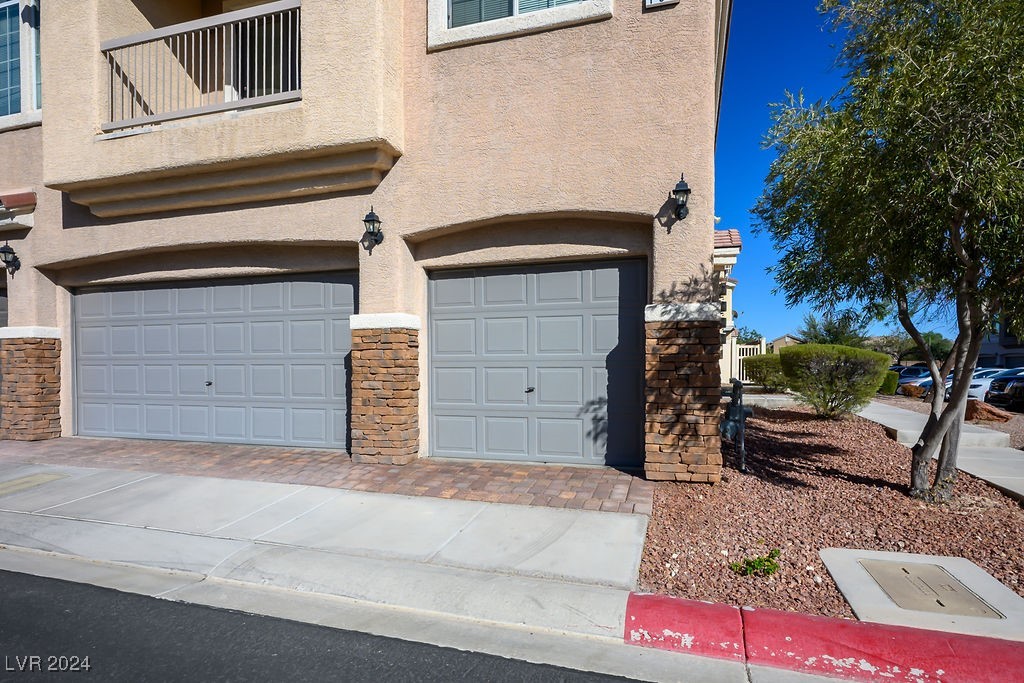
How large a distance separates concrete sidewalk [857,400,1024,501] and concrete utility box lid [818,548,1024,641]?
2.39 m

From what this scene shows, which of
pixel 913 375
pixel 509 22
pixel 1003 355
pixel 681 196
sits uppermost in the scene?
pixel 509 22

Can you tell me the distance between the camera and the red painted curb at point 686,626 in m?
3.31

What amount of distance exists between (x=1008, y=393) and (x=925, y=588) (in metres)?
15.7

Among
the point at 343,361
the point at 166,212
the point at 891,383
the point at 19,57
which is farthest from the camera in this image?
the point at 891,383

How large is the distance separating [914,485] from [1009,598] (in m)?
2.09

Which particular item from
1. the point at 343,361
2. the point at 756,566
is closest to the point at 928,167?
the point at 756,566

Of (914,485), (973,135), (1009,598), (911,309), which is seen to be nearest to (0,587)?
(1009,598)

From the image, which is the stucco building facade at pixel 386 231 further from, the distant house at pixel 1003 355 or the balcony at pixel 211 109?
the distant house at pixel 1003 355

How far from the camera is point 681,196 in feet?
20.0

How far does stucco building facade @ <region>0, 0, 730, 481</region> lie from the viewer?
252 inches

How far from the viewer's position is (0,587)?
4.13 m

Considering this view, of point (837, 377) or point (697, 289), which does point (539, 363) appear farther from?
point (837, 377)

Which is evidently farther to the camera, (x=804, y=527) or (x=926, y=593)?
(x=804, y=527)

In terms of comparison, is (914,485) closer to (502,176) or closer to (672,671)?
(672,671)
